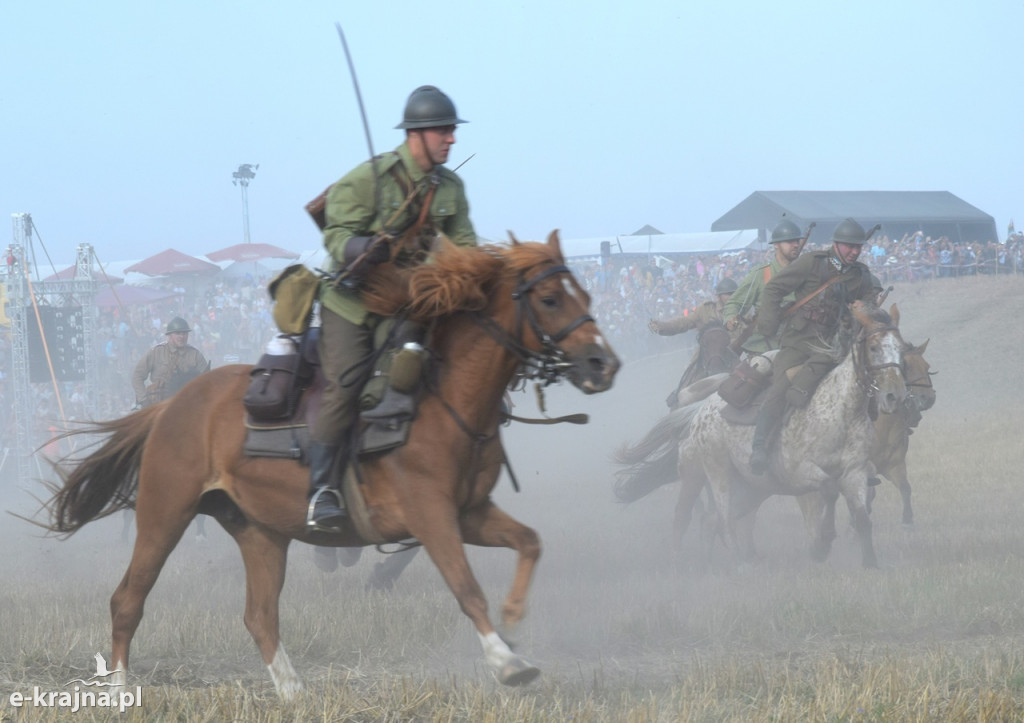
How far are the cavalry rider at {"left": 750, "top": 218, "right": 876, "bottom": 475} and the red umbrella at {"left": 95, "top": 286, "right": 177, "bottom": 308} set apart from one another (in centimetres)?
2188

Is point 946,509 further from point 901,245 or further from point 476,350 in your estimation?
point 901,245

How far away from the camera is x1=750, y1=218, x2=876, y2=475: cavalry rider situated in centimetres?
1030

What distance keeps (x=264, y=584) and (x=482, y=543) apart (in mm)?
1433

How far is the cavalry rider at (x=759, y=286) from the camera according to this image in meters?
12.1

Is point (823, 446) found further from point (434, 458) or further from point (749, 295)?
point (434, 458)

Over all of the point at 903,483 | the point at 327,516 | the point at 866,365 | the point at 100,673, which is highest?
the point at 327,516

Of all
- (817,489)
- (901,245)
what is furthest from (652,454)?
(901,245)

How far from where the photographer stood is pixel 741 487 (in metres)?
11.6

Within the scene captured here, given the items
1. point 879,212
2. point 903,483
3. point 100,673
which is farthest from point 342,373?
point 879,212

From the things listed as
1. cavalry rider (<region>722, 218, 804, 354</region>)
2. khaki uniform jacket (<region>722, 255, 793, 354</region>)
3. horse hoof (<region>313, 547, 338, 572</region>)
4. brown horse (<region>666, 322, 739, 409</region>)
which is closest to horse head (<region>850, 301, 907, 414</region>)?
cavalry rider (<region>722, 218, 804, 354</region>)

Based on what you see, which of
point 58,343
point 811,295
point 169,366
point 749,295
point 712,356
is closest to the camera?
point 811,295

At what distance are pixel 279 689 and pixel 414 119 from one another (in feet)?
9.47

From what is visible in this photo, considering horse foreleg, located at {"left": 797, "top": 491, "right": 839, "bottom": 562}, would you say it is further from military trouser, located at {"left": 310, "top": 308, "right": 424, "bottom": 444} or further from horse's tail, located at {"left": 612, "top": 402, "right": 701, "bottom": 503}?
military trouser, located at {"left": 310, "top": 308, "right": 424, "bottom": 444}

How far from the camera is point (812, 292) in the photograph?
1039 cm
